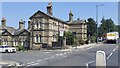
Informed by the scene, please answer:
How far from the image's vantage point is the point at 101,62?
13.3 feet

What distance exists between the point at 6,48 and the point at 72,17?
41.5 meters

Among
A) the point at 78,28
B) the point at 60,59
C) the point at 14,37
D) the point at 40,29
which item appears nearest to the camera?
the point at 60,59

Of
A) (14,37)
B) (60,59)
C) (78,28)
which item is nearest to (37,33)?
(14,37)

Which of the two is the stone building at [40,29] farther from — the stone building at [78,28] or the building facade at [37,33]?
the stone building at [78,28]

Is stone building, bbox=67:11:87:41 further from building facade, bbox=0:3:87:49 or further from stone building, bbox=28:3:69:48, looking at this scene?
stone building, bbox=28:3:69:48

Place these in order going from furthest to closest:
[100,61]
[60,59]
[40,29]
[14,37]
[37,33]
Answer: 1. [14,37]
2. [37,33]
3. [40,29]
4. [60,59]
5. [100,61]

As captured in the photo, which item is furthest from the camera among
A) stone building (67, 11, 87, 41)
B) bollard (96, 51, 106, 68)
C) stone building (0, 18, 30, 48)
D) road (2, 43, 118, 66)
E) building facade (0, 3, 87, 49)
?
stone building (67, 11, 87, 41)

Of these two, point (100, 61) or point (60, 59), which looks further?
point (60, 59)

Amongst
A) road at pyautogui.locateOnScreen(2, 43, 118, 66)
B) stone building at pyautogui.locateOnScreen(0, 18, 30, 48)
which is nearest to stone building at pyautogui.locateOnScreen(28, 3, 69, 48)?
stone building at pyautogui.locateOnScreen(0, 18, 30, 48)

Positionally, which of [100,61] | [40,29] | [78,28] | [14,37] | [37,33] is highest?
[78,28]

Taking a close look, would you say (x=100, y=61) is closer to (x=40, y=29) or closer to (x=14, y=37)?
(x=40, y=29)

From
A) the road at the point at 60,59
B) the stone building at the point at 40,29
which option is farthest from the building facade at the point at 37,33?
the road at the point at 60,59

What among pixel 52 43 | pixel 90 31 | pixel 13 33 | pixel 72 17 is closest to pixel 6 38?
pixel 13 33

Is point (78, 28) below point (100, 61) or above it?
above
